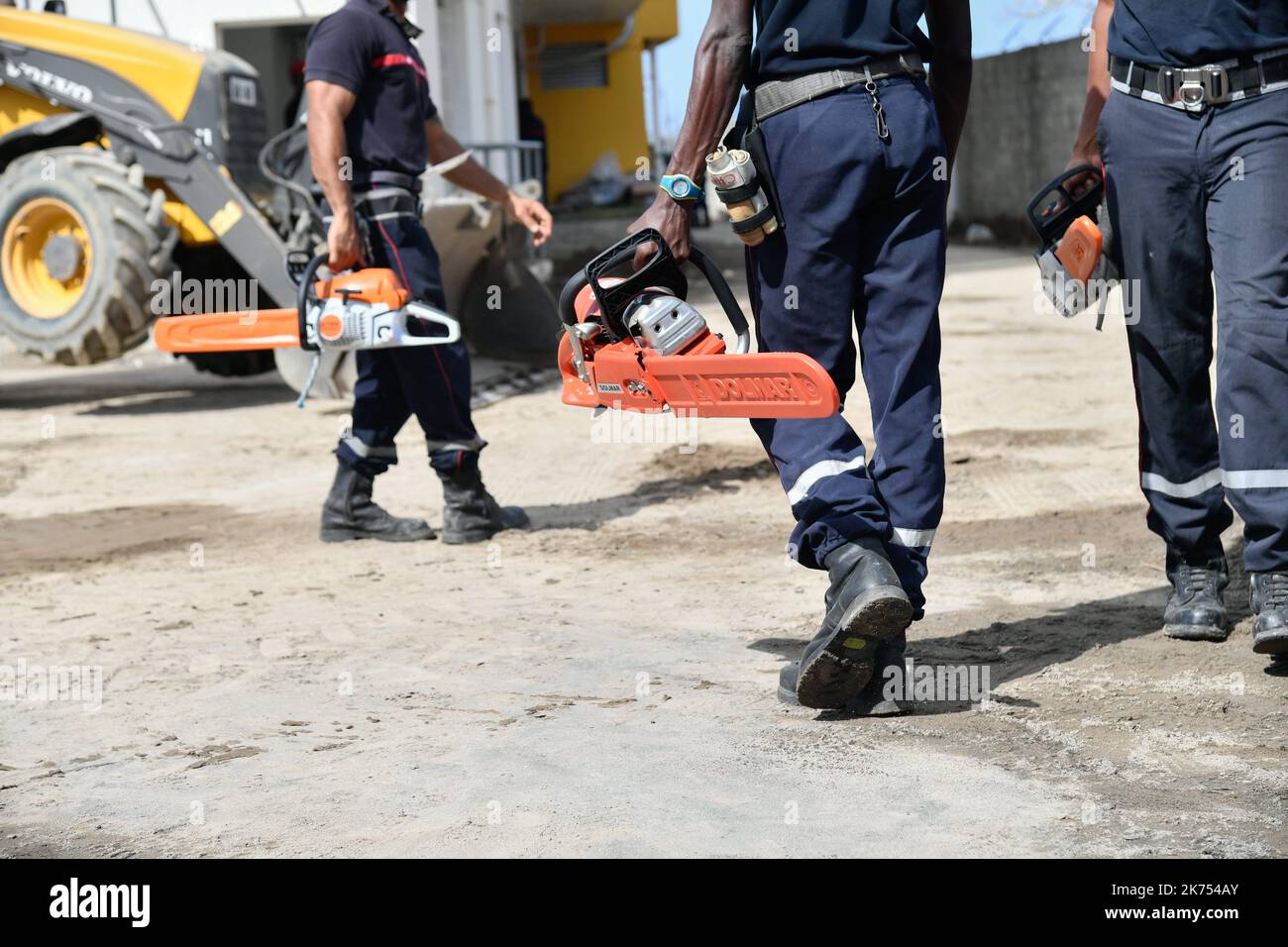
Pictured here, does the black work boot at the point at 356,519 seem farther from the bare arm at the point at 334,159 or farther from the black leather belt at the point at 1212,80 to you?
the black leather belt at the point at 1212,80

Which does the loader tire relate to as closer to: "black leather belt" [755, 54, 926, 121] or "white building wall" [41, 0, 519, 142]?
"white building wall" [41, 0, 519, 142]

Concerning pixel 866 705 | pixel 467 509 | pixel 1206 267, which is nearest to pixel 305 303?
pixel 467 509

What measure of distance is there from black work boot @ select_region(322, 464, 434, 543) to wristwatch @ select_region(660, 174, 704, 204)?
263 centimetres

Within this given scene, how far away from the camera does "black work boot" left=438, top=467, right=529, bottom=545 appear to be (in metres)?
5.72

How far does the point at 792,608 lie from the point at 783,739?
1.19 meters

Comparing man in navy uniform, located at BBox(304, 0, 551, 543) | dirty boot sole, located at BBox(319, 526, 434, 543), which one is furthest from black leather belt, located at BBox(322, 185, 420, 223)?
dirty boot sole, located at BBox(319, 526, 434, 543)

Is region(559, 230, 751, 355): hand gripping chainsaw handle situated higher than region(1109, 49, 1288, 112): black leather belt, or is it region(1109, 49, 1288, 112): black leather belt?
region(1109, 49, 1288, 112): black leather belt

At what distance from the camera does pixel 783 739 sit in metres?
3.35

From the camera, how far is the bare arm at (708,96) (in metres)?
3.45

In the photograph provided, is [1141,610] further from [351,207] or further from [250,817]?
[351,207]

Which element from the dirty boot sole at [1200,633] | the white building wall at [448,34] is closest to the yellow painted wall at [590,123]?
the white building wall at [448,34]

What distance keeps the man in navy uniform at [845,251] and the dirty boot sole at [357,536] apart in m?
2.45

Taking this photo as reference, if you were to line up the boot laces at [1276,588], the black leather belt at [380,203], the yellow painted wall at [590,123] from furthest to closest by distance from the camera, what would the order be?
the yellow painted wall at [590,123] → the black leather belt at [380,203] → the boot laces at [1276,588]
